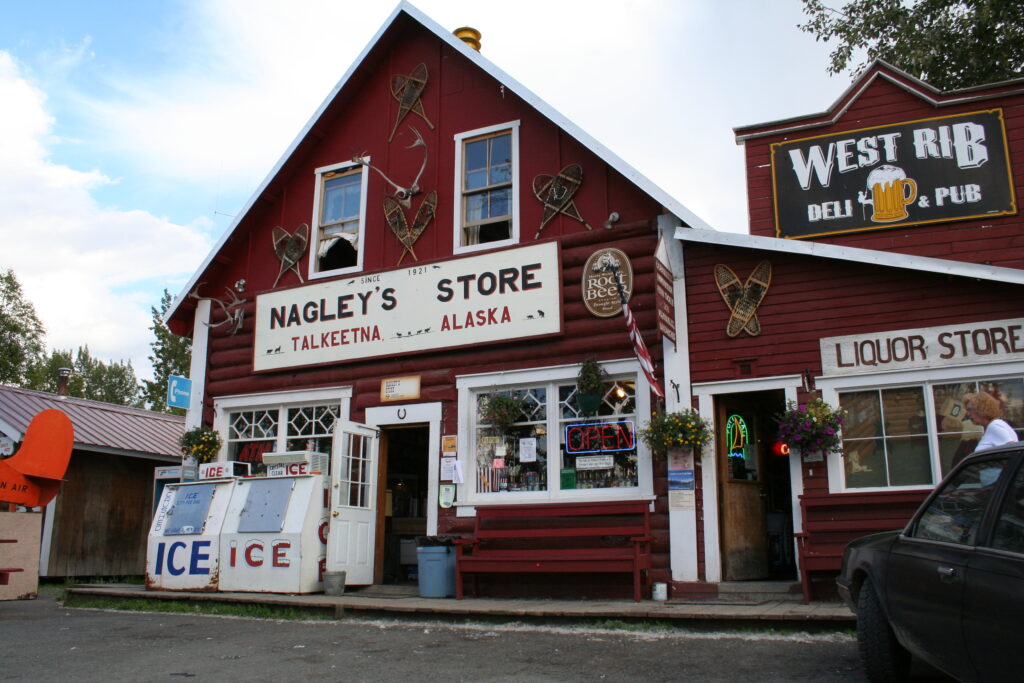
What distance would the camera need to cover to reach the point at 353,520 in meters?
11.4

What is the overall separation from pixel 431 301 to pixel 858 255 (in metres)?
5.55

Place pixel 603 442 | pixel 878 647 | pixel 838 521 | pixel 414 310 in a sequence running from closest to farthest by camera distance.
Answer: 1. pixel 878 647
2. pixel 838 521
3. pixel 603 442
4. pixel 414 310

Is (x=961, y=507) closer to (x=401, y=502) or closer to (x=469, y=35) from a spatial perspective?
(x=401, y=502)

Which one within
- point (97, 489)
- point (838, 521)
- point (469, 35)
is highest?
point (469, 35)

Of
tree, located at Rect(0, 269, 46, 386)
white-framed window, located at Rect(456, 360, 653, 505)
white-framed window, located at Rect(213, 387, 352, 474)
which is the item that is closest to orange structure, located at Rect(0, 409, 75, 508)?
white-framed window, located at Rect(213, 387, 352, 474)

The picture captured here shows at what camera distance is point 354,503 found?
1158 centimetres

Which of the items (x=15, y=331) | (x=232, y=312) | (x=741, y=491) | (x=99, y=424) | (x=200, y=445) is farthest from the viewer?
(x=15, y=331)

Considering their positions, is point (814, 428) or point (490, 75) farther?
point (490, 75)

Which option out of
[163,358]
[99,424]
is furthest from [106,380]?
[99,424]

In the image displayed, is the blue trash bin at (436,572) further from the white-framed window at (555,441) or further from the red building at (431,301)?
the white-framed window at (555,441)

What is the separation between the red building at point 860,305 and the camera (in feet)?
29.3

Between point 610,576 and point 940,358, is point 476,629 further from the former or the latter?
point 940,358

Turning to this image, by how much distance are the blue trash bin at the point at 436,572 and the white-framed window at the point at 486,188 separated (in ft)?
13.2

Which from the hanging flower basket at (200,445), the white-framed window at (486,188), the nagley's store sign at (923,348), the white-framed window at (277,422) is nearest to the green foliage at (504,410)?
the white-framed window at (486,188)
